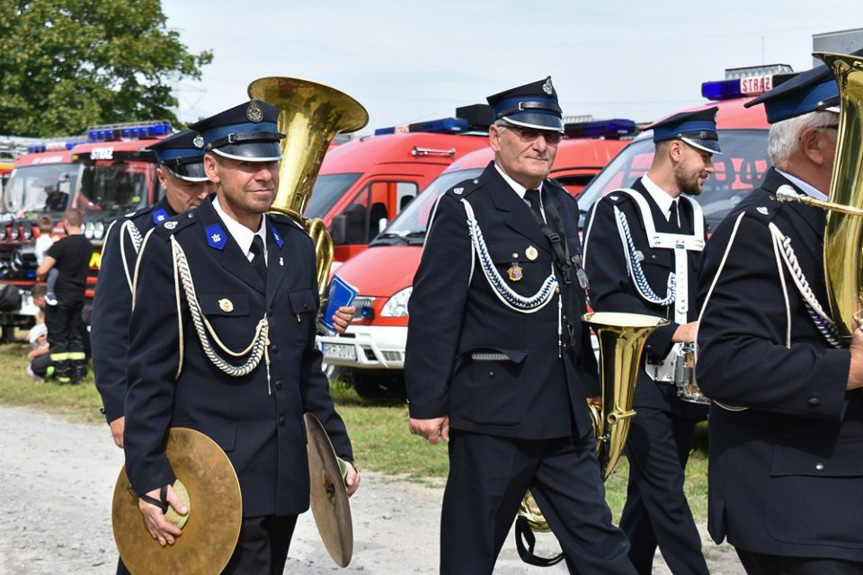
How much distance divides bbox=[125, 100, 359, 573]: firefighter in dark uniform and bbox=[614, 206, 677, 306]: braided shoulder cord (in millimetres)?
1677

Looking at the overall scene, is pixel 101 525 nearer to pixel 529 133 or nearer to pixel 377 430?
pixel 377 430

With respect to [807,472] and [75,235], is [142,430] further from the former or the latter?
[75,235]

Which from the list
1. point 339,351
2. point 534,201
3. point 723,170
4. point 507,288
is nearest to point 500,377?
point 507,288

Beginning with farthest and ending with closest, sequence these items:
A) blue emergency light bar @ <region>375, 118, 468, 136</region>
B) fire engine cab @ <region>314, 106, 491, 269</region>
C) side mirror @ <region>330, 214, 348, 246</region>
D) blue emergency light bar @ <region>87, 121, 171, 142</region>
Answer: blue emergency light bar @ <region>87, 121, 171, 142</region> → blue emergency light bar @ <region>375, 118, 468, 136</region> → fire engine cab @ <region>314, 106, 491, 269</region> → side mirror @ <region>330, 214, 348, 246</region>

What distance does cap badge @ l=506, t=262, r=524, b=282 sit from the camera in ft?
14.5

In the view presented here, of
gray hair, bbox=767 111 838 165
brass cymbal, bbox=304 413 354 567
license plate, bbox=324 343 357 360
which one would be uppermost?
gray hair, bbox=767 111 838 165

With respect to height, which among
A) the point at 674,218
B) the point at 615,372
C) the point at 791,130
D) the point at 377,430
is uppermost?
the point at 791,130

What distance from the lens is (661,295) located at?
522 centimetres

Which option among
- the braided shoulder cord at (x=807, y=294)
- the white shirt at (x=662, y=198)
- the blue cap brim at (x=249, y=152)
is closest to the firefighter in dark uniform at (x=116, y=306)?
the blue cap brim at (x=249, y=152)

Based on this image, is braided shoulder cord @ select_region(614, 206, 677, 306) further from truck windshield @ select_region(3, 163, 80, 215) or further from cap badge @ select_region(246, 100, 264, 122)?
truck windshield @ select_region(3, 163, 80, 215)

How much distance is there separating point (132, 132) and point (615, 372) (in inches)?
508

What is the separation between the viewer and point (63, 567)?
246 inches

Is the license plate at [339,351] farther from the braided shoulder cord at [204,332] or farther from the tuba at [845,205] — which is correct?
the tuba at [845,205]

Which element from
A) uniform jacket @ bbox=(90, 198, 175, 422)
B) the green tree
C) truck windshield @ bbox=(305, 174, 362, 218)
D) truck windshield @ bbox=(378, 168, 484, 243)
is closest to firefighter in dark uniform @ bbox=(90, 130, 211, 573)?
uniform jacket @ bbox=(90, 198, 175, 422)
